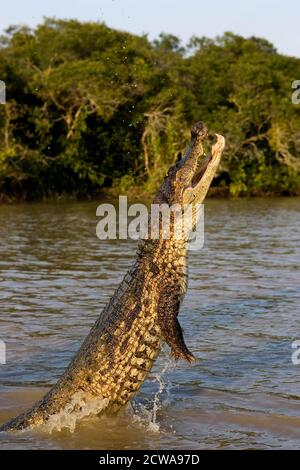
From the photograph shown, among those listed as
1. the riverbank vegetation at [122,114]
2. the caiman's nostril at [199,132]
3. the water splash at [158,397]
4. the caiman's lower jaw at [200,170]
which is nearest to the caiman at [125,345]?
the water splash at [158,397]

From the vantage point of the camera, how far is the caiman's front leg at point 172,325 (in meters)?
5.23

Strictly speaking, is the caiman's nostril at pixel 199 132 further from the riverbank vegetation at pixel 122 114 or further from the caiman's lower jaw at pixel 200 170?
the riverbank vegetation at pixel 122 114

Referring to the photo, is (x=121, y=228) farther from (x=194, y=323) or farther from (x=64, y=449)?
(x=64, y=449)

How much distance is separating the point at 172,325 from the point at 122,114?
928 inches

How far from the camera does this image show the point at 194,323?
8641 millimetres

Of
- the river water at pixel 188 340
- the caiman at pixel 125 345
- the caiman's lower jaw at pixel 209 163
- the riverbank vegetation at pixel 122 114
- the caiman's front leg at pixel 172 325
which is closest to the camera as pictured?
the caiman's front leg at pixel 172 325

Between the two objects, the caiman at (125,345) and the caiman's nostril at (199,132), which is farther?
the caiman's nostril at (199,132)

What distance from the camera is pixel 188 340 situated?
7.94m

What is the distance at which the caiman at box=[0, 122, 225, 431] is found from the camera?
17.5ft

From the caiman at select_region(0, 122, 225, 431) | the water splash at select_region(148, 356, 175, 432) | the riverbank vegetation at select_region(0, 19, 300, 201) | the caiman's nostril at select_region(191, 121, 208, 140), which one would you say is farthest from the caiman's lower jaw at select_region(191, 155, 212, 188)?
the riverbank vegetation at select_region(0, 19, 300, 201)

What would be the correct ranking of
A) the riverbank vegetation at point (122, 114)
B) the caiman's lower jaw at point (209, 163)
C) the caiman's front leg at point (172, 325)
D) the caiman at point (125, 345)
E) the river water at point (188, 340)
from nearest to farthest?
the caiman's front leg at point (172, 325) → the caiman at point (125, 345) → the river water at point (188, 340) → the caiman's lower jaw at point (209, 163) → the riverbank vegetation at point (122, 114)

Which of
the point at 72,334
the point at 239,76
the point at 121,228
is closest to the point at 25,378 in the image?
the point at 72,334

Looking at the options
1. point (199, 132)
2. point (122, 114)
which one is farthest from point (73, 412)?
point (122, 114)

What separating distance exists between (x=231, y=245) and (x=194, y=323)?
22.3ft
